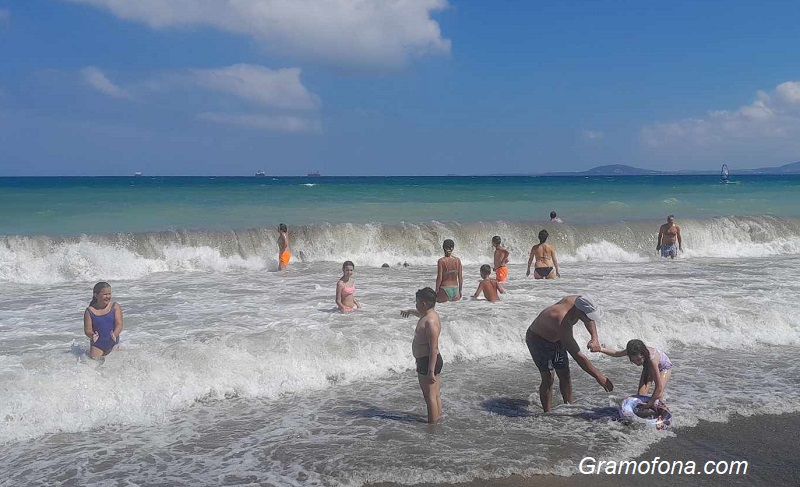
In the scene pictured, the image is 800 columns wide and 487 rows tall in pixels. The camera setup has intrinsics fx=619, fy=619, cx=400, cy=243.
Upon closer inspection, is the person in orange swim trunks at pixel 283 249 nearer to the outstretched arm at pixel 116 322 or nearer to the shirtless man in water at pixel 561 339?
the outstretched arm at pixel 116 322

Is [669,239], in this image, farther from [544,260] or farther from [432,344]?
[432,344]

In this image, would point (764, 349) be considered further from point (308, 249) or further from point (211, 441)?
point (308, 249)

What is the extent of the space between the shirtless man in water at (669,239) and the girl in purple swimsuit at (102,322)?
16.2 metres

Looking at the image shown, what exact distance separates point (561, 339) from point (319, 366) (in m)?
3.58

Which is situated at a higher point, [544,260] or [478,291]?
[544,260]

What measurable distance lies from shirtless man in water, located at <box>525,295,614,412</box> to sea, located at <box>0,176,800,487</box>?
482 millimetres

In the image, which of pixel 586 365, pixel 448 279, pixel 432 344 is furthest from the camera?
pixel 448 279

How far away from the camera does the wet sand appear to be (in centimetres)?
548

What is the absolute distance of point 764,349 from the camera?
393 inches

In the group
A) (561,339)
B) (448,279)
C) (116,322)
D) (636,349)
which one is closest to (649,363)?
(636,349)

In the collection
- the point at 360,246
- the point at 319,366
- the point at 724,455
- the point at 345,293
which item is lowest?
the point at 724,455

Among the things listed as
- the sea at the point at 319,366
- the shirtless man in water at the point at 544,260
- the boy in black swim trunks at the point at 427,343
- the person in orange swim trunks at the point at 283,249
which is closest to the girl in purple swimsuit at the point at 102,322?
the sea at the point at 319,366

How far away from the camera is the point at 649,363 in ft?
21.8

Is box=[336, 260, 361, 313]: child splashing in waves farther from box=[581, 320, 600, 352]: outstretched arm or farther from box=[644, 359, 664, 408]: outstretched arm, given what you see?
box=[644, 359, 664, 408]: outstretched arm
